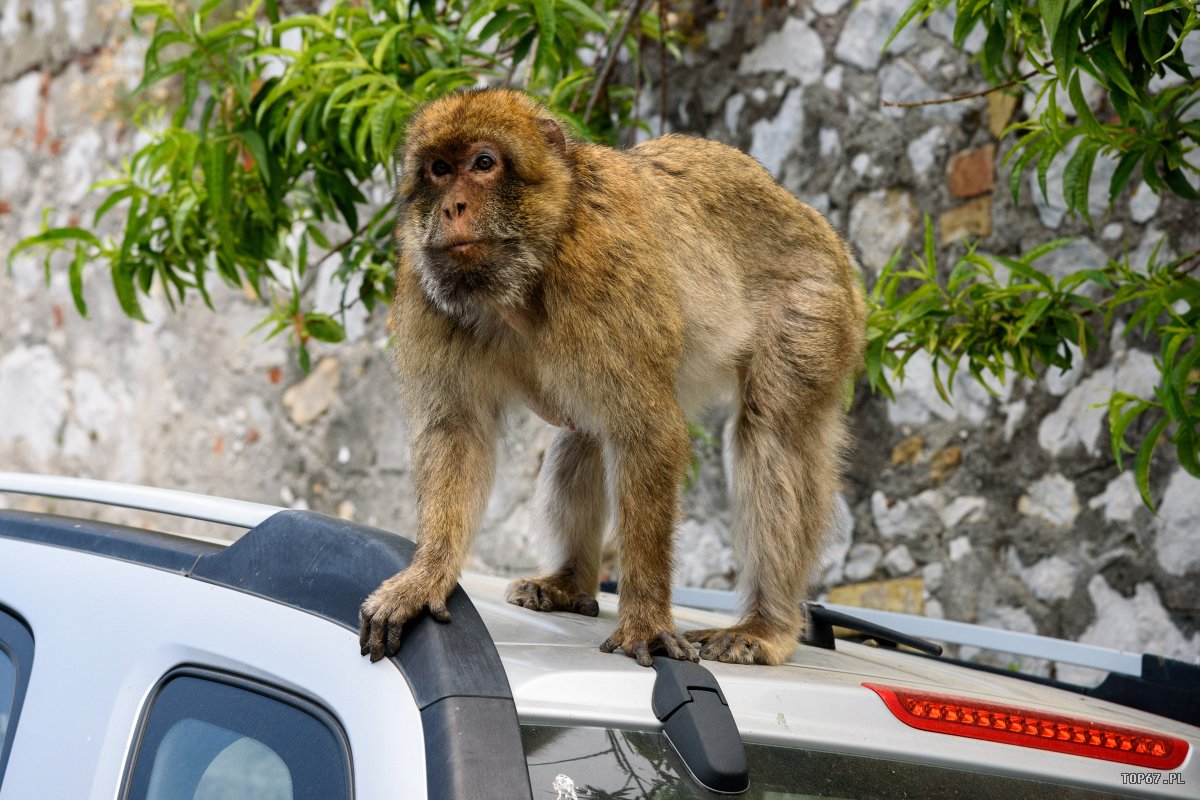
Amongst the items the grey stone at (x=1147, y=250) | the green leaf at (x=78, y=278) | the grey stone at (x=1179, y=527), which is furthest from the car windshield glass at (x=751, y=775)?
the green leaf at (x=78, y=278)

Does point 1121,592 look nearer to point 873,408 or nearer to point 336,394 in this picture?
point 873,408

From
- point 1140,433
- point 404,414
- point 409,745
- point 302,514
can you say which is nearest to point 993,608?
point 1140,433

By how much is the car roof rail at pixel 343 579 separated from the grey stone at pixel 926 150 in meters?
2.79

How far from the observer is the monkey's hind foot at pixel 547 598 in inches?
95.7

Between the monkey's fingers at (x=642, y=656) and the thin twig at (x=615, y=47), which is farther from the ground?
the thin twig at (x=615, y=47)

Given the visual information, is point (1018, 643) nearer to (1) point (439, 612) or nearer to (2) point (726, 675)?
(2) point (726, 675)

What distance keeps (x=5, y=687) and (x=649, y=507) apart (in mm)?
1083

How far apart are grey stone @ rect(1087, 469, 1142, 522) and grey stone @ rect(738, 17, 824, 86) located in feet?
5.47

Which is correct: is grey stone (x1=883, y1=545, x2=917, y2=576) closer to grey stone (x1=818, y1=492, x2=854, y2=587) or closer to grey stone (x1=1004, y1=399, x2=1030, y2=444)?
grey stone (x1=818, y1=492, x2=854, y2=587)

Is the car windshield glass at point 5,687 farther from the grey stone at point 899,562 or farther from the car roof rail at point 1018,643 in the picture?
the grey stone at point 899,562

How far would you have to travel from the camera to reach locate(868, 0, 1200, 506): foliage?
6.44ft

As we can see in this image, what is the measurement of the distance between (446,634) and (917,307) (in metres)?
1.73

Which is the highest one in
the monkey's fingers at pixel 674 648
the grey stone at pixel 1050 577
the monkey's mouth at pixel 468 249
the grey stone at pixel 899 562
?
the monkey's mouth at pixel 468 249

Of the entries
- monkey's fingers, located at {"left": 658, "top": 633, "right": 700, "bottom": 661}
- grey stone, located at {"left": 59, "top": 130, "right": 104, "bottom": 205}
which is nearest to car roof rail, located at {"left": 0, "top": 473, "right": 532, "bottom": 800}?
monkey's fingers, located at {"left": 658, "top": 633, "right": 700, "bottom": 661}
